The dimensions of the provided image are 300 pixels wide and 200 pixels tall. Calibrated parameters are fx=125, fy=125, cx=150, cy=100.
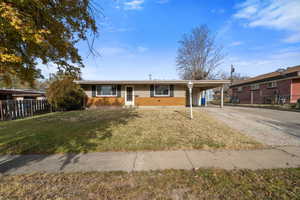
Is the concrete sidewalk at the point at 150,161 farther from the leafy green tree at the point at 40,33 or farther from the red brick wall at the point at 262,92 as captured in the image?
the red brick wall at the point at 262,92

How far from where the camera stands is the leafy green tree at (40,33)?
215cm

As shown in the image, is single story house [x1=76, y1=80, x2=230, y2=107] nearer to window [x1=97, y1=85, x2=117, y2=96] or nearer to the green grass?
window [x1=97, y1=85, x2=117, y2=96]

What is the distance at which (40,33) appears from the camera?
244cm

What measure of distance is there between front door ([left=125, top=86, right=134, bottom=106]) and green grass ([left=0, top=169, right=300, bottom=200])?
931cm

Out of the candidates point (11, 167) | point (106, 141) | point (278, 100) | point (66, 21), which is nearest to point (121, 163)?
point (106, 141)

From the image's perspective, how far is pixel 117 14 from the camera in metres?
4.11

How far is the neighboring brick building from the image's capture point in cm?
1554

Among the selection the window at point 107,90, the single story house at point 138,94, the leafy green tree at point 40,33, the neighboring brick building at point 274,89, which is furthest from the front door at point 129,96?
the neighboring brick building at point 274,89

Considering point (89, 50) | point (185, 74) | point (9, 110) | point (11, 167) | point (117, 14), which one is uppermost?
point (185, 74)

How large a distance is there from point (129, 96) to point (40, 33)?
30.7 feet

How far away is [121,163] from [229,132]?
170 inches

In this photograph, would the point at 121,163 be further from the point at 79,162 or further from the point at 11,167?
the point at 11,167

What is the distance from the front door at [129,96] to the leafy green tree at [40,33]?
7.84 m

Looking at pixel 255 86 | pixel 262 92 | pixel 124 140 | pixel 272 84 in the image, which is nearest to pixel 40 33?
pixel 124 140
